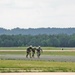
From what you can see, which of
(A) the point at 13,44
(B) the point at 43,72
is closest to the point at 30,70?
(B) the point at 43,72

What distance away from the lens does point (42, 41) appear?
499 feet

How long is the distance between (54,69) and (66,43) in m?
119

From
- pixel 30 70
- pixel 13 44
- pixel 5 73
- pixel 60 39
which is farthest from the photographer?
pixel 60 39

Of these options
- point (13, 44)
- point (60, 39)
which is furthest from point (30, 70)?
point (60, 39)

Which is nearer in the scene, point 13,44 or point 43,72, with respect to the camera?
point 43,72

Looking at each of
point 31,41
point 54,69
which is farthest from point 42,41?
point 54,69

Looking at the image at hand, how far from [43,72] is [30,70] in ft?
4.64

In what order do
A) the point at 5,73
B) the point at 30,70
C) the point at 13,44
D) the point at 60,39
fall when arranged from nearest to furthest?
the point at 5,73, the point at 30,70, the point at 13,44, the point at 60,39

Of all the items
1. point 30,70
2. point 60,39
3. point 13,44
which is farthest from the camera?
point 60,39

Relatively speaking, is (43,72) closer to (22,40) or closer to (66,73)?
(66,73)

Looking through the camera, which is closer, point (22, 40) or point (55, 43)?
point (55, 43)

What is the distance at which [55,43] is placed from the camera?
147625 millimetres

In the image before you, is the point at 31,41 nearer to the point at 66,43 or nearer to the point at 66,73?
the point at 66,43

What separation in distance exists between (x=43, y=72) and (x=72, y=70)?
248cm
